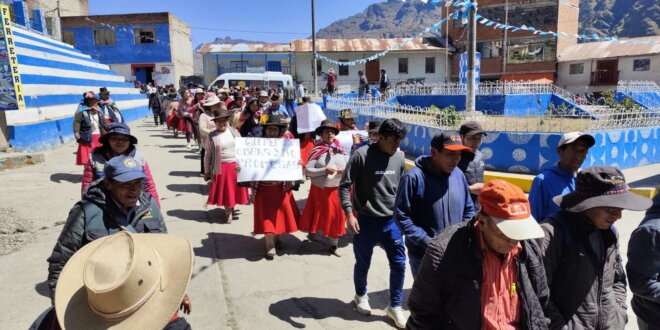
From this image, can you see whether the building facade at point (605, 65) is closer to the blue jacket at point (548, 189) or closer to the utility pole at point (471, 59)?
the utility pole at point (471, 59)

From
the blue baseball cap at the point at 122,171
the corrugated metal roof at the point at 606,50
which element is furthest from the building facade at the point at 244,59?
the blue baseball cap at the point at 122,171

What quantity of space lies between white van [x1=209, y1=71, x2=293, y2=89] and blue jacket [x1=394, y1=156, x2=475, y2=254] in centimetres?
2161

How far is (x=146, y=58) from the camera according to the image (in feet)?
122

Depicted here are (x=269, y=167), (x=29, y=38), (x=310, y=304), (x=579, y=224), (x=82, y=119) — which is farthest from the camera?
(x=29, y=38)

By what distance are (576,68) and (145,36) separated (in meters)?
35.5

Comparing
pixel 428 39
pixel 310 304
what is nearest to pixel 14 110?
pixel 310 304

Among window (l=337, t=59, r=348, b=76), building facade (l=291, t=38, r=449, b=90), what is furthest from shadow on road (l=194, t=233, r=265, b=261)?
window (l=337, t=59, r=348, b=76)

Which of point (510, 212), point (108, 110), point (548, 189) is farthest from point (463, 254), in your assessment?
point (108, 110)

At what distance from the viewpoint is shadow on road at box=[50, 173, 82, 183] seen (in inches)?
342

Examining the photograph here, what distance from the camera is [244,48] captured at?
39406mm

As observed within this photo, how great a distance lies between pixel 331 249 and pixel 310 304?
1288mm

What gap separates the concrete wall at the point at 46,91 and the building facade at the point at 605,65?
33114 mm

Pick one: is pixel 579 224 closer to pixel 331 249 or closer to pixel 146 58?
pixel 331 249

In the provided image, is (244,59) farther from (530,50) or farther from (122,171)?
(122,171)
